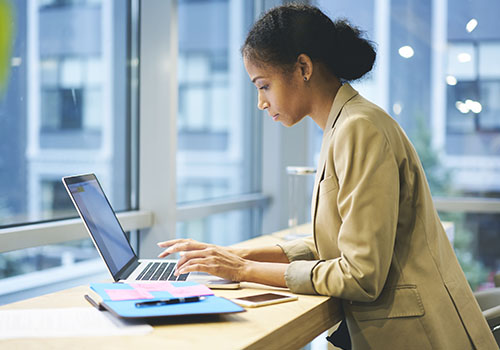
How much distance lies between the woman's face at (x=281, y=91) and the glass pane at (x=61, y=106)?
977mm

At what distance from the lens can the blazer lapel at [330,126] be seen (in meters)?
1.39

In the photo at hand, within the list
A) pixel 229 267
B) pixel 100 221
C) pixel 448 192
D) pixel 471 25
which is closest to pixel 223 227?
pixel 448 192

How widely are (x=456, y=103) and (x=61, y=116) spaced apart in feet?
8.00

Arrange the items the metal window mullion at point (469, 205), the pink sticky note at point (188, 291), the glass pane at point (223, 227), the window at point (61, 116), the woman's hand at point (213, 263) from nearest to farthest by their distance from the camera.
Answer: the pink sticky note at point (188, 291) < the woman's hand at point (213, 263) < the window at point (61, 116) < the glass pane at point (223, 227) < the metal window mullion at point (469, 205)

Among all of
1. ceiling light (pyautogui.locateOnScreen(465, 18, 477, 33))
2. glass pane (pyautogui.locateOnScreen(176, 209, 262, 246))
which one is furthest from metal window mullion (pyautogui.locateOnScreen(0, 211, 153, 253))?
ceiling light (pyautogui.locateOnScreen(465, 18, 477, 33))

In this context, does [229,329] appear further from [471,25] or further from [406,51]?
[471,25]

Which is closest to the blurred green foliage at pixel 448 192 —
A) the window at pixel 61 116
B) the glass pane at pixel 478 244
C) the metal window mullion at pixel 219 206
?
the glass pane at pixel 478 244

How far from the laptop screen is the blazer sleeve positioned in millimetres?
584

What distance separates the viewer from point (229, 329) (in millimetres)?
1094

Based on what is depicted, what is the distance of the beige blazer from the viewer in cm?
123

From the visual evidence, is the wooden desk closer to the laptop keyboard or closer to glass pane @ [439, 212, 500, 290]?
the laptop keyboard

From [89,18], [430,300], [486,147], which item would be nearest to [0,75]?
[89,18]

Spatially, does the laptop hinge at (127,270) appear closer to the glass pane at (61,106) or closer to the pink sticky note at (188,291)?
the pink sticky note at (188,291)

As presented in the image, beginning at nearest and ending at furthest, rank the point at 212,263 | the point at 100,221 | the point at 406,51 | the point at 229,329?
1. the point at 229,329
2. the point at 212,263
3. the point at 100,221
4. the point at 406,51
